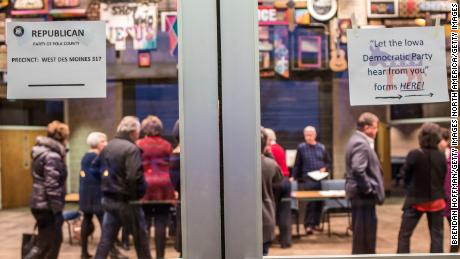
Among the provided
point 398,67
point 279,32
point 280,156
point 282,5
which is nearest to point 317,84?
point 279,32

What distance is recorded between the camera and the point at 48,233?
158 inches

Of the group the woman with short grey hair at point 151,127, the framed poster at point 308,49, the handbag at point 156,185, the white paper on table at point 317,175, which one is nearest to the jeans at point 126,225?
the handbag at point 156,185

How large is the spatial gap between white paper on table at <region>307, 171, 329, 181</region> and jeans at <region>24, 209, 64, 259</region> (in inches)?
125

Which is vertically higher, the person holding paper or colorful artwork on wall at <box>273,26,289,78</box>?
colorful artwork on wall at <box>273,26,289,78</box>

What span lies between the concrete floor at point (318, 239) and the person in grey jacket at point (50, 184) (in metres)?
0.11

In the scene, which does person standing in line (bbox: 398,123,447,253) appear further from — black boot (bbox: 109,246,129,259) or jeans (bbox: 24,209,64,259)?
jeans (bbox: 24,209,64,259)

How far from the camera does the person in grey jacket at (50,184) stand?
3.94m

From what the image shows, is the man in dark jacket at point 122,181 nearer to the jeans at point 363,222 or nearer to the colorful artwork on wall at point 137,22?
the colorful artwork on wall at point 137,22

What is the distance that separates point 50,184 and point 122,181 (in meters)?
0.64

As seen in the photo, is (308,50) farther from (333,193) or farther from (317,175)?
(333,193)

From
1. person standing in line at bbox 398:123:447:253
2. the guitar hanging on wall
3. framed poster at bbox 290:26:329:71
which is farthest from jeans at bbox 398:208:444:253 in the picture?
framed poster at bbox 290:26:329:71

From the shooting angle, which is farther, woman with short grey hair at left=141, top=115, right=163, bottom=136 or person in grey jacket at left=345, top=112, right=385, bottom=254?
woman with short grey hair at left=141, top=115, right=163, bottom=136

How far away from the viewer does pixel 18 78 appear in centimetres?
164

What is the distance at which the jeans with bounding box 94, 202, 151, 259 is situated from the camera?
4160mm
